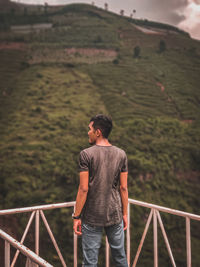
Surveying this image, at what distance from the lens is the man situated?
137cm

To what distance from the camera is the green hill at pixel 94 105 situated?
11203 mm

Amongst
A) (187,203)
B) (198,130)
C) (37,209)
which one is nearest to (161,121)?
(198,130)

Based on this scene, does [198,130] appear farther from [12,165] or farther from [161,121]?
[12,165]

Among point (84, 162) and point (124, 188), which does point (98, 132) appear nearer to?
point (84, 162)

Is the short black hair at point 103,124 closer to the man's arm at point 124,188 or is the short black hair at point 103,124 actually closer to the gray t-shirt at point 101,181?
the gray t-shirt at point 101,181

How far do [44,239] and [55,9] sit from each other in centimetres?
2352

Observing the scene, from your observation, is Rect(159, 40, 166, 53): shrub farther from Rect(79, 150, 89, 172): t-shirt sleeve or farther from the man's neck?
Rect(79, 150, 89, 172): t-shirt sleeve

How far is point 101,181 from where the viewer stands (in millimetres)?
1392

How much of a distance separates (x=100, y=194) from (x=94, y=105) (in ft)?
46.8

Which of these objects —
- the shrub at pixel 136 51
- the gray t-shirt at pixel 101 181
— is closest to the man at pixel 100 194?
the gray t-shirt at pixel 101 181

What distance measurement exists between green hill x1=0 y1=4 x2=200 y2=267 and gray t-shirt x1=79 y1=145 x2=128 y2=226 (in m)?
8.90

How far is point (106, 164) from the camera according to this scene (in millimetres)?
1388

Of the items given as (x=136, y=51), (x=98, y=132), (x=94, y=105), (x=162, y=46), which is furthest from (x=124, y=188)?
(x=162, y=46)

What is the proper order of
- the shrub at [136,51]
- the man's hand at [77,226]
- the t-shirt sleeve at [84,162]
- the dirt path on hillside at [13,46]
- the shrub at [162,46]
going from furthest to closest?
the dirt path on hillside at [13,46]
the shrub at [136,51]
the shrub at [162,46]
the man's hand at [77,226]
the t-shirt sleeve at [84,162]
